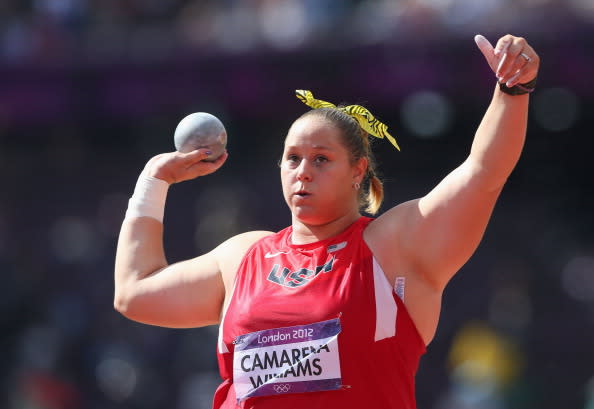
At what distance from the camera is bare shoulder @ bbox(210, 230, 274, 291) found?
3.47 m

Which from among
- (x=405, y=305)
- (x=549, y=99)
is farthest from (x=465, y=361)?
(x=405, y=305)

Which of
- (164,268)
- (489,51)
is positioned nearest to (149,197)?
(164,268)

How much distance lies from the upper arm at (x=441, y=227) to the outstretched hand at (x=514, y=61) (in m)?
0.29

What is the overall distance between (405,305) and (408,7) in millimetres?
6790

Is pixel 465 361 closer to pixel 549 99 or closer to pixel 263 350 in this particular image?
pixel 549 99

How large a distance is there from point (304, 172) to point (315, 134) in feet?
0.52

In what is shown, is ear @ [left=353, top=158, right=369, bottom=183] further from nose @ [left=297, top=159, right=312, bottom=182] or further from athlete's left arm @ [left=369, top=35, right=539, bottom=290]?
athlete's left arm @ [left=369, top=35, right=539, bottom=290]

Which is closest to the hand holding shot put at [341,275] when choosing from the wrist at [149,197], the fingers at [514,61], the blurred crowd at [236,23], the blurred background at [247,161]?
the fingers at [514,61]

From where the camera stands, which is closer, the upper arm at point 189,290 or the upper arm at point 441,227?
the upper arm at point 441,227

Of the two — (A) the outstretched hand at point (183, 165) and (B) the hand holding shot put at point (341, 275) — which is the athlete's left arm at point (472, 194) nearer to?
(B) the hand holding shot put at point (341, 275)

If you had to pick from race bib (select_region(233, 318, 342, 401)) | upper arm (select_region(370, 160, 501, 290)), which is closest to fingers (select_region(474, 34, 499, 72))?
upper arm (select_region(370, 160, 501, 290))

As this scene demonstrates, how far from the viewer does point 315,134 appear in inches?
133

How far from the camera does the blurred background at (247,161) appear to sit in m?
8.98

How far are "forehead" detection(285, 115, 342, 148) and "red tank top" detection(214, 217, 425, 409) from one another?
1.13 feet
